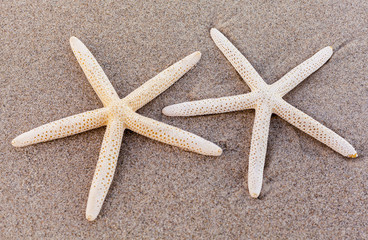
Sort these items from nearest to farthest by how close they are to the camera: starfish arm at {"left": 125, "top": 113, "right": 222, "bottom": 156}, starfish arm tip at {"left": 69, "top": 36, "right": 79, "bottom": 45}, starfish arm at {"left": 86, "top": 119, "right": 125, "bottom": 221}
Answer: starfish arm at {"left": 86, "top": 119, "right": 125, "bottom": 221}
starfish arm at {"left": 125, "top": 113, "right": 222, "bottom": 156}
starfish arm tip at {"left": 69, "top": 36, "right": 79, "bottom": 45}

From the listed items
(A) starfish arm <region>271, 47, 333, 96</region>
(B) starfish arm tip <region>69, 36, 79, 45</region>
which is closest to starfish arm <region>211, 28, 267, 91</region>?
(A) starfish arm <region>271, 47, 333, 96</region>

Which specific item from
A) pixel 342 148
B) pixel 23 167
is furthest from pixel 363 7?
pixel 23 167

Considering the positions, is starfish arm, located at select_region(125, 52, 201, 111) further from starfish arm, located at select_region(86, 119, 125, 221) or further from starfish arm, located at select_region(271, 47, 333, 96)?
starfish arm, located at select_region(271, 47, 333, 96)

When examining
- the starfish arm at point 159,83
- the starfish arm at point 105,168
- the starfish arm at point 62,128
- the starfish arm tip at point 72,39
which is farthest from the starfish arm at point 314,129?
the starfish arm tip at point 72,39

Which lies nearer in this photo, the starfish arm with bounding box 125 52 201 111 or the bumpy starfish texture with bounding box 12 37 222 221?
the bumpy starfish texture with bounding box 12 37 222 221

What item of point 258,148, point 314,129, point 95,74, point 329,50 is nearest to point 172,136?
point 258,148

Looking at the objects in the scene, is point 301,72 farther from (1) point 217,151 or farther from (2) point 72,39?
(2) point 72,39

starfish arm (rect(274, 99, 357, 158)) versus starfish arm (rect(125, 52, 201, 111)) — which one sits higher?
starfish arm (rect(125, 52, 201, 111))
